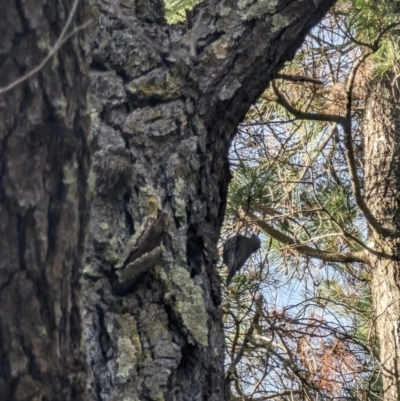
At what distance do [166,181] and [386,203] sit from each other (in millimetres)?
1382

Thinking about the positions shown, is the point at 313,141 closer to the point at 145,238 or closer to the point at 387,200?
the point at 387,200

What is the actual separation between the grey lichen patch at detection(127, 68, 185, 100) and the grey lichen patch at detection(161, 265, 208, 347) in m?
0.24

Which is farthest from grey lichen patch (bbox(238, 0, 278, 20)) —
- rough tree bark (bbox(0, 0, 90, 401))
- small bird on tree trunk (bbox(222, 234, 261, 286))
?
rough tree bark (bbox(0, 0, 90, 401))

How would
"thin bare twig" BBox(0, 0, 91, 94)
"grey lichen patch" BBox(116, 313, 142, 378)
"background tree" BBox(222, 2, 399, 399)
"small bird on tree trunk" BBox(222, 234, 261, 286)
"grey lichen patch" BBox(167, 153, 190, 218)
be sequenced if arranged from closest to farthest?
"thin bare twig" BBox(0, 0, 91, 94)
"grey lichen patch" BBox(116, 313, 142, 378)
"grey lichen patch" BBox(167, 153, 190, 218)
"small bird on tree trunk" BBox(222, 234, 261, 286)
"background tree" BBox(222, 2, 399, 399)

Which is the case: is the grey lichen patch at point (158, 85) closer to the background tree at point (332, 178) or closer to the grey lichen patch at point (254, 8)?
the grey lichen patch at point (254, 8)

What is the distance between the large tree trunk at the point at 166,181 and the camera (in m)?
0.85

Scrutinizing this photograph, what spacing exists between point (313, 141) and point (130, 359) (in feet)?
5.51

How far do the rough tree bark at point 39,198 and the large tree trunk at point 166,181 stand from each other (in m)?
0.28

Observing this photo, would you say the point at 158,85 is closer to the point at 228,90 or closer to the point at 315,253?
Result: the point at 228,90

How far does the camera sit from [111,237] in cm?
90

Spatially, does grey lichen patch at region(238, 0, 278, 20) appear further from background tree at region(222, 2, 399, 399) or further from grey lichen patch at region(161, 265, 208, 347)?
background tree at region(222, 2, 399, 399)

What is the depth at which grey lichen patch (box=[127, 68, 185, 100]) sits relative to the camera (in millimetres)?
1005

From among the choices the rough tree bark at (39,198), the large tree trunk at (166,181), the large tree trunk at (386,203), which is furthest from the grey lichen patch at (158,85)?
Result: the large tree trunk at (386,203)

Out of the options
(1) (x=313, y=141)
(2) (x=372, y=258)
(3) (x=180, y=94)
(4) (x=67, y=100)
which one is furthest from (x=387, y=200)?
(4) (x=67, y=100)
